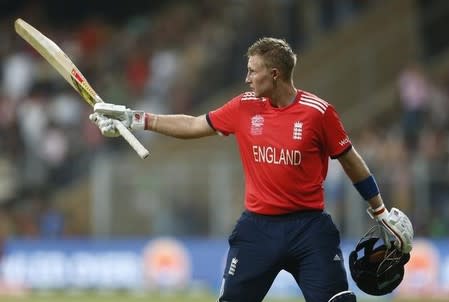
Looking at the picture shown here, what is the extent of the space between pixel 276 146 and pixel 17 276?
12028 mm

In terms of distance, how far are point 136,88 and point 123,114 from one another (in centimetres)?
1415

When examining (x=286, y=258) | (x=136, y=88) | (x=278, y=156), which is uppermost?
(x=136, y=88)

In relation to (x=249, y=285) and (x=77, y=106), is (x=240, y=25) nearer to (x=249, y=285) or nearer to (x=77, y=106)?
(x=77, y=106)

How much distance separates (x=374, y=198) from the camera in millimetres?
8898

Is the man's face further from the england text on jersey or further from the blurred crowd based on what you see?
the blurred crowd

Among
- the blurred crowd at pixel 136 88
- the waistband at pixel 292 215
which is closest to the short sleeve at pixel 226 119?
the waistband at pixel 292 215

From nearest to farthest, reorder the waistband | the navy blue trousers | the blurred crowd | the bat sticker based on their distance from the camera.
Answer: the navy blue trousers < the waistband < the bat sticker < the blurred crowd

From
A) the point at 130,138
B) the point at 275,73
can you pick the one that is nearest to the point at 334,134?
the point at 275,73

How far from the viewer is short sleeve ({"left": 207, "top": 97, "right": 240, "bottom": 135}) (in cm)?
890

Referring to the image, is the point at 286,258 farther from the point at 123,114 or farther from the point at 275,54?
the point at 123,114

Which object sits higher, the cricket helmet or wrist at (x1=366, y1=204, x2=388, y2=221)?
wrist at (x1=366, y1=204, x2=388, y2=221)

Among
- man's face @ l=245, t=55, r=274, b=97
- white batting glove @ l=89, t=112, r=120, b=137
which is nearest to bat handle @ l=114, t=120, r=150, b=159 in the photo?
white batting glove @ l=89, t=112, r=120, b=137

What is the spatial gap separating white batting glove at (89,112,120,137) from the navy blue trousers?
1.20 metres

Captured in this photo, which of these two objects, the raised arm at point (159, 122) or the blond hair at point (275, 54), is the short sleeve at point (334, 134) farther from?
the raised arm at point (159, 122)
